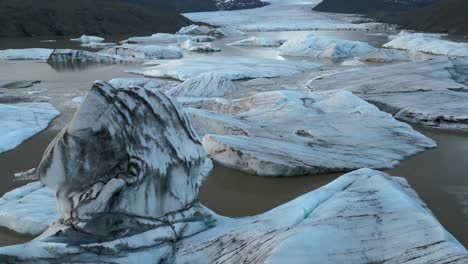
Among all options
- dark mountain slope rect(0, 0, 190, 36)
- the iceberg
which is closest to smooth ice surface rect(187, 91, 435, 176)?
the iceberg

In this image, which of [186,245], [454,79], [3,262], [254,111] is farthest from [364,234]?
[454,79]

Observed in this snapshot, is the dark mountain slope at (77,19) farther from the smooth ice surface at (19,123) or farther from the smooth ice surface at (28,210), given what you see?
the smooth ice surface at (28,210)

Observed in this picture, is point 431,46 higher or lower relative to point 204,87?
higher

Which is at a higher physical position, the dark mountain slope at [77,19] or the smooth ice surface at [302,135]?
the dark mountain slope at [77,19]

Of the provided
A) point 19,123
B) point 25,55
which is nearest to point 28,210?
point 19,123

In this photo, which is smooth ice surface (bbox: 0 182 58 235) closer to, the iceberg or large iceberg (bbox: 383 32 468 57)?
the iceberg

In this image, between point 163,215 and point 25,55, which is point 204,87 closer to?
point 163,215

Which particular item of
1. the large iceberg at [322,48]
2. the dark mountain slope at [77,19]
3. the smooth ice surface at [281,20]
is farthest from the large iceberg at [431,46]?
the dark mountain slope at [77,19]

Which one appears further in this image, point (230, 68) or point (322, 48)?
point (322, 48)
